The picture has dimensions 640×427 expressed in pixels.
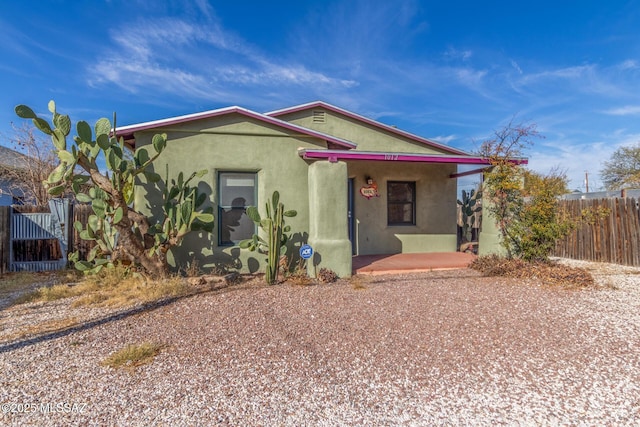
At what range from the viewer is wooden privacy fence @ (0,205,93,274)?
27.9 feet

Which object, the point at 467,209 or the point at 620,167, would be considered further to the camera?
the point at 620,167

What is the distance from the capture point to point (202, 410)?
2660mm

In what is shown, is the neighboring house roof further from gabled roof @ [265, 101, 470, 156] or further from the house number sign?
the house number sign

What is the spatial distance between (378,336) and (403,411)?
1.47 meters

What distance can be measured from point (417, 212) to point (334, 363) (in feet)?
25.8

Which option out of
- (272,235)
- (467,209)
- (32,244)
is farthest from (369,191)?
(32,244)

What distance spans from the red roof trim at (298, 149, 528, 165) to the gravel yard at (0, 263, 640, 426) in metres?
3.07

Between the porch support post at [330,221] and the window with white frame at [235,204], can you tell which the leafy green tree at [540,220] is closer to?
the porch support post at [330,221]

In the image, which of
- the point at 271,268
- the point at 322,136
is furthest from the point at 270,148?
the point at 271,268

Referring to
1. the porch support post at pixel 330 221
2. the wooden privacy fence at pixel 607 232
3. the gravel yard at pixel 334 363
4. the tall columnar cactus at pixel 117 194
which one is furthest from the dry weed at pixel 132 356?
the wooden privacy fence at pixel 607 232

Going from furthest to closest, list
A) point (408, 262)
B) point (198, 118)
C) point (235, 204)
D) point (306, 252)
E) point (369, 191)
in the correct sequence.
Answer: point (369, 191) < point (408, 262) < point (235, 204) < point (198, 118) < point (306, 252)

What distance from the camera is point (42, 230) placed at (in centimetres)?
875

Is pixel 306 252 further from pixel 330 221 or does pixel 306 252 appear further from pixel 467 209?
pixel 467 209

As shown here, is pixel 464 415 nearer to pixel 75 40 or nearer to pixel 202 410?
pixel 202 410
